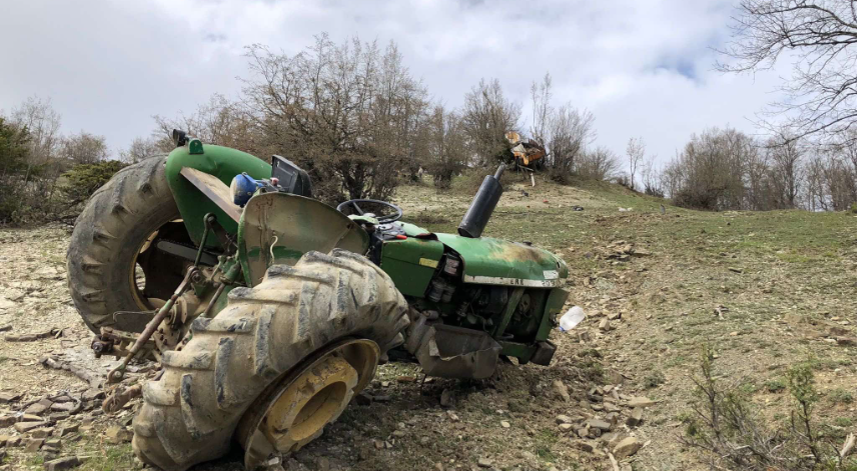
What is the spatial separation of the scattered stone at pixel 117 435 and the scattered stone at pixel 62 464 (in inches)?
8.9

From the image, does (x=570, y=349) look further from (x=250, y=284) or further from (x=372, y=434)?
(x=250, y=284)

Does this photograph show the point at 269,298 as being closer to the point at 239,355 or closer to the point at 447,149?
the point at 239,355

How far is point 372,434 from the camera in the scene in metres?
3.10

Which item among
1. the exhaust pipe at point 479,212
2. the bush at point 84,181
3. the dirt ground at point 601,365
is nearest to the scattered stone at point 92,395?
the dirt ground at point 601,365

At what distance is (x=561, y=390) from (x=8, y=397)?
3505 mm

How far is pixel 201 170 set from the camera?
3.59 meters

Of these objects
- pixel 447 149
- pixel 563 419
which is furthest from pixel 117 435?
pixel 447 149

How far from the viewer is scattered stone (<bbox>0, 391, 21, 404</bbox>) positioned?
11.0 feet

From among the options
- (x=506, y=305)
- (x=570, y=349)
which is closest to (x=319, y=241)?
(x=506, y=305)

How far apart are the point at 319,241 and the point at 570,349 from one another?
336cm

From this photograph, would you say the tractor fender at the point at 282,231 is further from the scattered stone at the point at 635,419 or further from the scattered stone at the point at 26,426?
the scattered stone at the point at 635,419

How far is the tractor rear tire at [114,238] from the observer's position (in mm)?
3594

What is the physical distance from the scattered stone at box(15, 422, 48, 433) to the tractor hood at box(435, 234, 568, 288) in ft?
7.80

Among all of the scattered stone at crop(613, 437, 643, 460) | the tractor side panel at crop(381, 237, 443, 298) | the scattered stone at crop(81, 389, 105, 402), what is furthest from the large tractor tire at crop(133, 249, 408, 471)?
the scattered stone at crop(613, 437, 643, 460)
